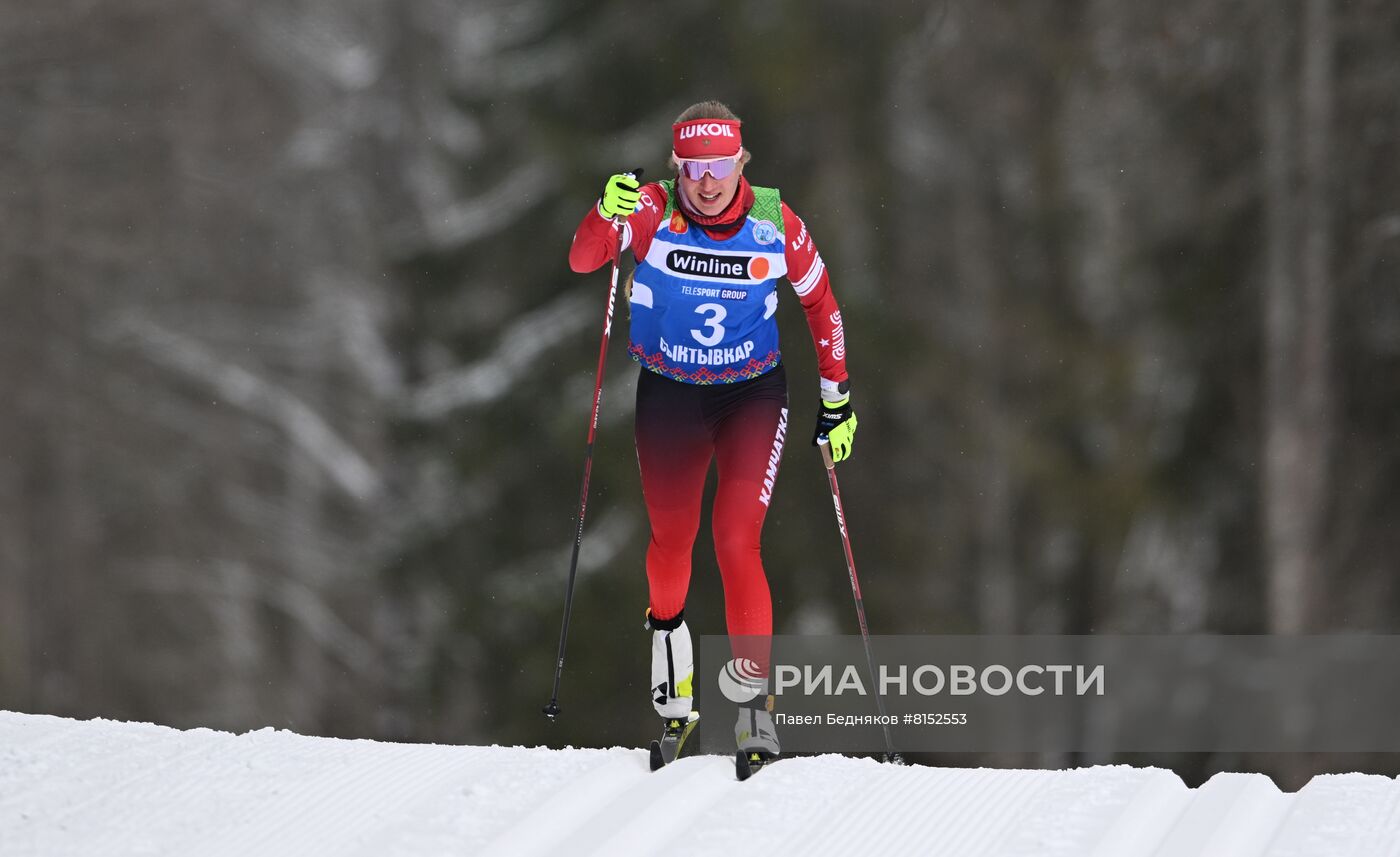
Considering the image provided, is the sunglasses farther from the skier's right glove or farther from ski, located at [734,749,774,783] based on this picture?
ski, located at [734,749,774,783]

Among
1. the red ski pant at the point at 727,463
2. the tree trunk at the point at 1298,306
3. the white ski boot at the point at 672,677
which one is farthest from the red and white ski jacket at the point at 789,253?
the tree trunk at the point at 1298,306

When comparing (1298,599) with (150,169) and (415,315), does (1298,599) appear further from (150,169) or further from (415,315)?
(150,169)

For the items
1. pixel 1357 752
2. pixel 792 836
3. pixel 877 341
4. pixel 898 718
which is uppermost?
pixel 877 341

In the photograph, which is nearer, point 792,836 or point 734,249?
point 792,836

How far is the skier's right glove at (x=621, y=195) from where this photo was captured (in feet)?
11.4

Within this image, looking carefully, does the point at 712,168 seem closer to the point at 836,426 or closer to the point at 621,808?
the point at 836,426

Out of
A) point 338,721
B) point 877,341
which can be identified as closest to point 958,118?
Answer: point 877,341

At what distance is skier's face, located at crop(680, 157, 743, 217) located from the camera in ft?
11.6

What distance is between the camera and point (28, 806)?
11.9ft

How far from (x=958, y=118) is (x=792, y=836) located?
128 inches

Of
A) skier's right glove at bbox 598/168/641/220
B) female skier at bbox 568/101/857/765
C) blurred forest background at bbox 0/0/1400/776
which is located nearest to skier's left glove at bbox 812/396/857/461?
female skier at bbox 568/101/857/765

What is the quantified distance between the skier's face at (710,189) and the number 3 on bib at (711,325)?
0.73ft

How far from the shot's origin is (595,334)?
6098mm

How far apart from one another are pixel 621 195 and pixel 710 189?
0.21 m
